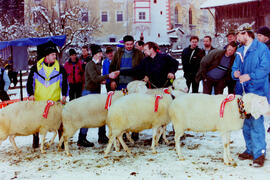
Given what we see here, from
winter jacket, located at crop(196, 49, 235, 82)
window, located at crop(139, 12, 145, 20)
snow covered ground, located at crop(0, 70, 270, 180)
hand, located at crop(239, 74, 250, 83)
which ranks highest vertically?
window, located at crop(139, 12, 145, 20)

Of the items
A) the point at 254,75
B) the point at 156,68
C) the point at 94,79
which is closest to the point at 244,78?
the point at 254,75

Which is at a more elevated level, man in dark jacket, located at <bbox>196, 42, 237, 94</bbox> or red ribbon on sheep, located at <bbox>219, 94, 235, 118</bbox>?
man in dark jacket, located at <bbox>196, 42, 237, 94</bbox>

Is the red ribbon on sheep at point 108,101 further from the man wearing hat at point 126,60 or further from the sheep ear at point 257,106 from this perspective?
the sheep ear at point 257,106

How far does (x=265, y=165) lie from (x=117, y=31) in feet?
121

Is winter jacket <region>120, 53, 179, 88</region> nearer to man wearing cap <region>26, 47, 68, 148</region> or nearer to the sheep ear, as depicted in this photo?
man wearing cap <region>26, 47, 68, 148</region>

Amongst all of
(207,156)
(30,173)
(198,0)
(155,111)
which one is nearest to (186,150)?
(207,156)

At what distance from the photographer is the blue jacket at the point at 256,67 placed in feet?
14.2

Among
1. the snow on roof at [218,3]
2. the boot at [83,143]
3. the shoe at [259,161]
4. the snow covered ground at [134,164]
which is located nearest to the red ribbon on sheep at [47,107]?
the snow covered ground at [134,164]

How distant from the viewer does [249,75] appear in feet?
14.3

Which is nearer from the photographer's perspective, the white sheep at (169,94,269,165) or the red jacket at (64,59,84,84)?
the white sheep at (169,94,269,165)

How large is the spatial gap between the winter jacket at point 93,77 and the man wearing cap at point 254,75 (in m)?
2.66

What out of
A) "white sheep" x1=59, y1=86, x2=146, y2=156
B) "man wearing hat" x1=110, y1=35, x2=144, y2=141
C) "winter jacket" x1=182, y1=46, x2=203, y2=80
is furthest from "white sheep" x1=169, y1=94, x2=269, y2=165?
"winter jacket" x1=182, y1=46, x2=203, y2=80

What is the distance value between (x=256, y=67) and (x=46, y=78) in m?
3.69

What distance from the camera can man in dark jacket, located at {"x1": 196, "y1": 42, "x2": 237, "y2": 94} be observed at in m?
6.44
